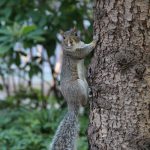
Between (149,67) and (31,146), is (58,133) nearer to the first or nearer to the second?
(149,67)

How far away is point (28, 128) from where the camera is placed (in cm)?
433

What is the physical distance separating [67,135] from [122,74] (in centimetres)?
55

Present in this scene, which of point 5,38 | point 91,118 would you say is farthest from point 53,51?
point 91,118

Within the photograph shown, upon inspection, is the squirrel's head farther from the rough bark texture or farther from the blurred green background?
the blurred green background

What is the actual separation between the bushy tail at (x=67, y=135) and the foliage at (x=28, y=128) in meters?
1.07

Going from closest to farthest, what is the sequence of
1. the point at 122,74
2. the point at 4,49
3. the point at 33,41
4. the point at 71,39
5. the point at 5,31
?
the point at 122,74 < the point at 71,39 < the point at 4,49 < the point at 5,31 < the point at 33,41

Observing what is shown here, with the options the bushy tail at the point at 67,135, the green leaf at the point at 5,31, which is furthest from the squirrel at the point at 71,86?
the green leaf at the point at 5,31

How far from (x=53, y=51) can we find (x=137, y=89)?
2326 millimetres

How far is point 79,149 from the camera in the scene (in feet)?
12.6

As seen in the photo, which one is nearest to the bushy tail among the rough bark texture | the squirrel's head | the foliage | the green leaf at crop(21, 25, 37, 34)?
the rough bark texture

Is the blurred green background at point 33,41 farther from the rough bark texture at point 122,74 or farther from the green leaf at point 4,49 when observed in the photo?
the rough bark texture at point 122,74

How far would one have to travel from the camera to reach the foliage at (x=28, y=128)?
3.97 m

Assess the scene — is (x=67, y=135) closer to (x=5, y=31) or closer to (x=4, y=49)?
(x=4, y=49)

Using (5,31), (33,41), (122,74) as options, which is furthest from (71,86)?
(33,41)
